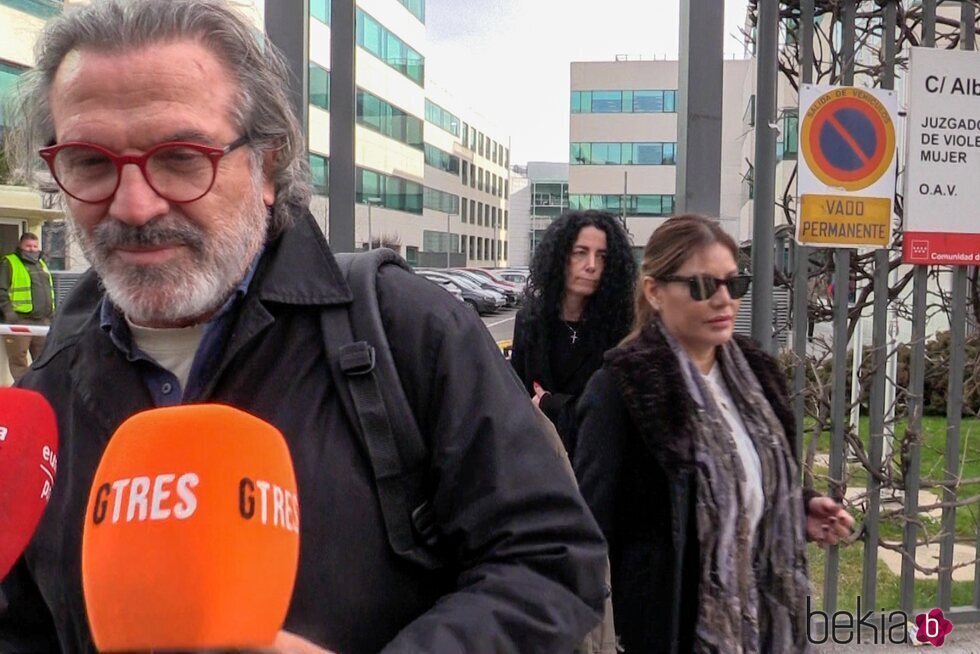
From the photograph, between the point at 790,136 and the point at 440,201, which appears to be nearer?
the point at 790,136

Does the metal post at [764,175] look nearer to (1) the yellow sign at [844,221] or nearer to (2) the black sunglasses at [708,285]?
(1) the yellow sign at [844,221]

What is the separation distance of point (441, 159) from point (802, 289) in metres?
61.4

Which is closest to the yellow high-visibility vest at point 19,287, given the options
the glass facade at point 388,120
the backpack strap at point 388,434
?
the backpack strap at point 388,434

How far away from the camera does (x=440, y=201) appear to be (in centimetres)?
6228

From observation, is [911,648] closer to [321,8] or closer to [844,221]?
[844,221]

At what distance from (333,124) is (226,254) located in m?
2.02

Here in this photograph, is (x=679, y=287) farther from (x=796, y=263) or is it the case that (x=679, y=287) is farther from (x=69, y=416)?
(x=69, y=416)

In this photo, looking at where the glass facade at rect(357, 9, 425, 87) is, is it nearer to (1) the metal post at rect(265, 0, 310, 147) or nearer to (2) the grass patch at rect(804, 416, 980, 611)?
(2) the grass patch at rect(804, 416, 980, 611)

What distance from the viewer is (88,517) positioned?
0.99 metres

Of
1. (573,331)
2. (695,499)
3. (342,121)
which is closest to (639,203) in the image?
(573,331)

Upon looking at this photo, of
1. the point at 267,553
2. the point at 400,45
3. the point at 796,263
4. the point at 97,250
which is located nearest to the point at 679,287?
the point at 796,263

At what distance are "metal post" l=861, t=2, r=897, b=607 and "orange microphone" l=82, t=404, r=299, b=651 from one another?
302 centimetres

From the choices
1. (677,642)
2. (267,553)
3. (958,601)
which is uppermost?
(267,553)

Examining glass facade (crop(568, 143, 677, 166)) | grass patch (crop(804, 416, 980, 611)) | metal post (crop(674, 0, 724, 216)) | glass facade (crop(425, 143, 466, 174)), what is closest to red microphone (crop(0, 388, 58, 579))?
metal post (crop(674, 0, 724, 216))
